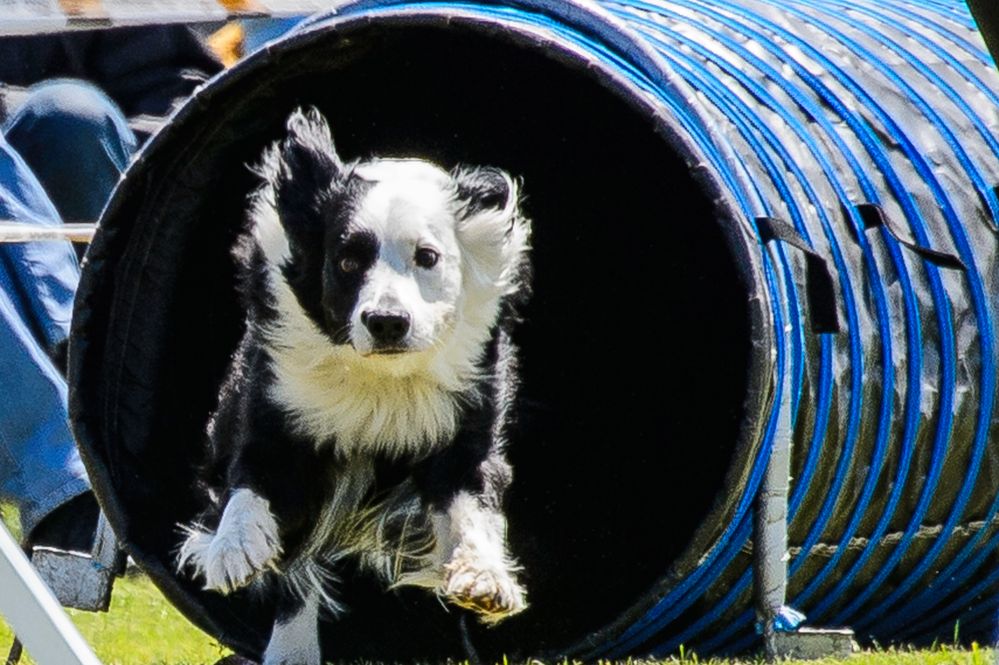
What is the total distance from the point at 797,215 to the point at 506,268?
2.27 feet

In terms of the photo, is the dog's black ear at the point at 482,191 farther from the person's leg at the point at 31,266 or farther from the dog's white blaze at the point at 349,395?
the person's leg at the point at 31,266

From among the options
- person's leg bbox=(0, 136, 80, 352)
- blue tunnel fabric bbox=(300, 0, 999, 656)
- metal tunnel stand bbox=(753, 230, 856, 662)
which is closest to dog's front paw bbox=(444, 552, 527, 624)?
blue tunnel fabric bbox=(300, 0, 999, 656)

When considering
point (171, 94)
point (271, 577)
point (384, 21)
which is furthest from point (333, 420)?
point (171, 94)

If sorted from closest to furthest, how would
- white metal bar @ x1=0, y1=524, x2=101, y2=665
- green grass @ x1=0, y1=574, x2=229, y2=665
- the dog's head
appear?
white metal bar @ x1=0, y1=524, x2=101, y2=665
the dog's head
green grass @ x1=0, y1=574, x2=229, y2=665

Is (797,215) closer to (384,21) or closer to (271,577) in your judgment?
(384,21)

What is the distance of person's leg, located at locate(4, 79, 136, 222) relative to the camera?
24.3 ft

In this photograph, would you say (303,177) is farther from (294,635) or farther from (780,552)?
(780,552)

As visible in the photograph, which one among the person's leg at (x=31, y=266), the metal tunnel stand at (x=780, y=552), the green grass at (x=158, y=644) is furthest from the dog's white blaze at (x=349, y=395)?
the person's leg at (x=31, y=266)

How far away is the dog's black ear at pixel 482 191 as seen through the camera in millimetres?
4910

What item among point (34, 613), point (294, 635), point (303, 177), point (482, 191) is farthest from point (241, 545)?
point (34, 613)

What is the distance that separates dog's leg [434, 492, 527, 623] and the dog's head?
0.38m

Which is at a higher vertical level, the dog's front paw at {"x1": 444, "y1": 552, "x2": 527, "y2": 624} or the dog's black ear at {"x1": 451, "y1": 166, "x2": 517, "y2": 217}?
the dog's black ear at {"x1": 451, "y1": 166, "x2": 517, "y2": 217}

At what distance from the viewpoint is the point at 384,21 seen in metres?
4.61

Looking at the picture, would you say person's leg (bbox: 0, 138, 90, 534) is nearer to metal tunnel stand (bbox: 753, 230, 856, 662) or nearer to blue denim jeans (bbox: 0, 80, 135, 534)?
blue denim jeans (bbox: 0, 80, 135, 534)
